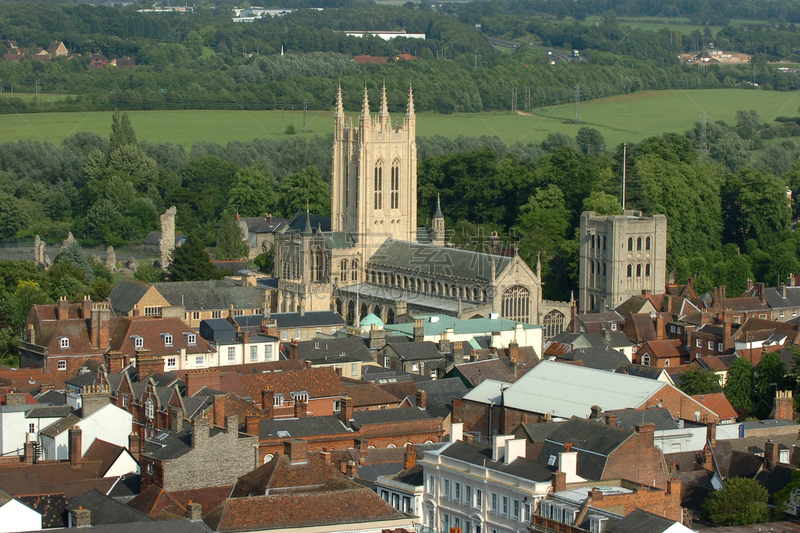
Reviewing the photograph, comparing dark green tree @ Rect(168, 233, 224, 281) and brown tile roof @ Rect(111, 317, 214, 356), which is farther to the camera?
dark green tree @ Rect(168, 233, 224, 281)

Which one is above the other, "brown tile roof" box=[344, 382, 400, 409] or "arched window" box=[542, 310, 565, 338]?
"brown tile roof" box=[344, 382, 400, 409]

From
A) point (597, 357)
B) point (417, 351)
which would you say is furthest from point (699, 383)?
point (417, 351)

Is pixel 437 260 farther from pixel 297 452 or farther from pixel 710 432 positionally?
pixel 297 452

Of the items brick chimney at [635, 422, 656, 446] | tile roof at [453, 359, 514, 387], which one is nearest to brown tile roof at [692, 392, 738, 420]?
tile roof at [453, 359, 514, 387]

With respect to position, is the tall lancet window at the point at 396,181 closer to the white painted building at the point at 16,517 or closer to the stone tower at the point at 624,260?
the stone tower at the point at 624,260

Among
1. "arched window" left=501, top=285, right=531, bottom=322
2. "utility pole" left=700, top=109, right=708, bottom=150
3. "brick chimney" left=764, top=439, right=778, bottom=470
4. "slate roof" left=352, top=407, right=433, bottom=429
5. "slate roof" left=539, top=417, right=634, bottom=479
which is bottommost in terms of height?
"arched window" left=501, top=285, right=531, bottom=322

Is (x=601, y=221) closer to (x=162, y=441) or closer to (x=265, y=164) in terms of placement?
(x=162, y=441)

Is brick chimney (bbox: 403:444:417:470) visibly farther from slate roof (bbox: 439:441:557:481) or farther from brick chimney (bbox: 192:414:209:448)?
brick chimney (bbox: 192:414:209:448)

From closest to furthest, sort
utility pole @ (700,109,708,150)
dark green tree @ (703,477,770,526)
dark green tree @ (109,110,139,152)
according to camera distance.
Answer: dark green tree @ (703,477,770,526)
dark green tree @ (109,110,139,152)
utility pole @ (700,109,708,150)
